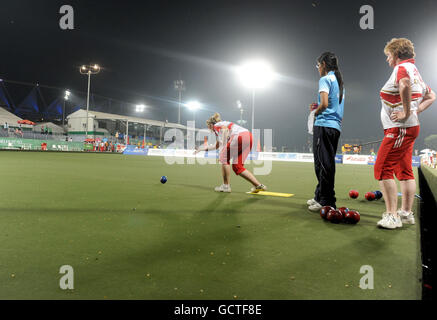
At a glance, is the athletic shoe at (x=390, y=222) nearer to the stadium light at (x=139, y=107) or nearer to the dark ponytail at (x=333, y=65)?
the dark ponytail at (x=333, y=65)

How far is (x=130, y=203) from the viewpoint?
4723mm

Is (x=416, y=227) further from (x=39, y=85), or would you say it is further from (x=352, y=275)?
(x=39, y=85)

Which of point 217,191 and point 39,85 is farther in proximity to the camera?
point 39,85

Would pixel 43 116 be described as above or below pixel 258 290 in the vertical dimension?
above

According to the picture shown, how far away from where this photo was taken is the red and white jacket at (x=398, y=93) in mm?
3250

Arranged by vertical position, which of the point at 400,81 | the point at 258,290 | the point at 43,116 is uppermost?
the point at 43,116

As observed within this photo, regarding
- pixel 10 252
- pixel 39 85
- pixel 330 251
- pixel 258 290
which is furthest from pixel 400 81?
pixel 39 85

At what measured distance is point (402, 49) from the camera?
339cm

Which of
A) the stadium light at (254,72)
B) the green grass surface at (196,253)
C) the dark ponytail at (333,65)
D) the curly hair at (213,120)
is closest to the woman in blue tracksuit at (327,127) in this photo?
the dark ponytail at (333,65)

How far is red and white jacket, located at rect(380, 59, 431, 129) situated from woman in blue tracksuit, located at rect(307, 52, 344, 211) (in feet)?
2.68

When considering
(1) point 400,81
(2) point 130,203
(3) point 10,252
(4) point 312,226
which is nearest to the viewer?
(3) point 10,252

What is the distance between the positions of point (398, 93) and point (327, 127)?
1055mm

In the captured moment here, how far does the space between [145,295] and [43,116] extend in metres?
67.2

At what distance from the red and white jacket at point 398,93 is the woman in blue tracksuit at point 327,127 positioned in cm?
82
